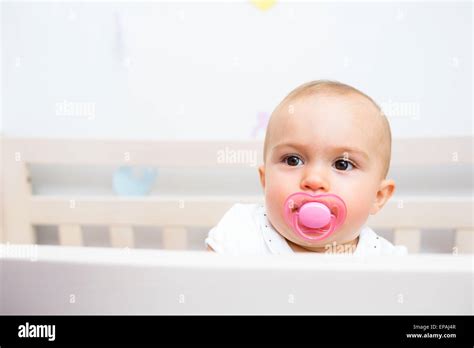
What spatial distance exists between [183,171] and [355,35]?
55 cm

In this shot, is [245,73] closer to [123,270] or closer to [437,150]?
[437,150]

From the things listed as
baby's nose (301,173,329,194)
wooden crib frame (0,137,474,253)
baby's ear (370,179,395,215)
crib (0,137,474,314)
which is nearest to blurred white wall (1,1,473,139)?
wooden crib frame (0,137,474,253)

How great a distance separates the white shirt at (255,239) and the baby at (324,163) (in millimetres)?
25

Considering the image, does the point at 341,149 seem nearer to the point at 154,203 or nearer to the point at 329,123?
the point at 329,123

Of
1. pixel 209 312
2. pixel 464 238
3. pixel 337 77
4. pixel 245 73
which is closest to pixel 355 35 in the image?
pixel 337 77

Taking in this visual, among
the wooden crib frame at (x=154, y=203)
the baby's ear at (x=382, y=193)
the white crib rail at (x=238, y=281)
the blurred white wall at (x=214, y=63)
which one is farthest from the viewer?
the blurred white wall at (x=214, y=63)

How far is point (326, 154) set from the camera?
0.69 metres

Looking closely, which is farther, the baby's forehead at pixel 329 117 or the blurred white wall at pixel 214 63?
the blurred white wall at pixel 214 63

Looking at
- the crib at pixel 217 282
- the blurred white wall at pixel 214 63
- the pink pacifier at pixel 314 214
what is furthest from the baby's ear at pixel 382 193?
the blurred white wall at pixel 214 63

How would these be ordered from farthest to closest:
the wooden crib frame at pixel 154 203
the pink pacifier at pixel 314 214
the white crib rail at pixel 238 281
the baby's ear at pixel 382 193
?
the wooden crib frame at pixel 154 203 < the baby's ear at pixel 382 193 < the pink pacifier at pixel 314 214 < the white crib rail at pixel 238 281

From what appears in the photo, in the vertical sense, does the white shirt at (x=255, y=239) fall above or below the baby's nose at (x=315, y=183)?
below

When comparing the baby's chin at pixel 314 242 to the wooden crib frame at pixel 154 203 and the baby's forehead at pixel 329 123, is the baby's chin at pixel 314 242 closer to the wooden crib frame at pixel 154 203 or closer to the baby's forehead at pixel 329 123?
the baby's forehead at pixel 329 123

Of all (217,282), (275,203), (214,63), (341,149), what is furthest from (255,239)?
(214,63)

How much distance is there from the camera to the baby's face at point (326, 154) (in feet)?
2.25
